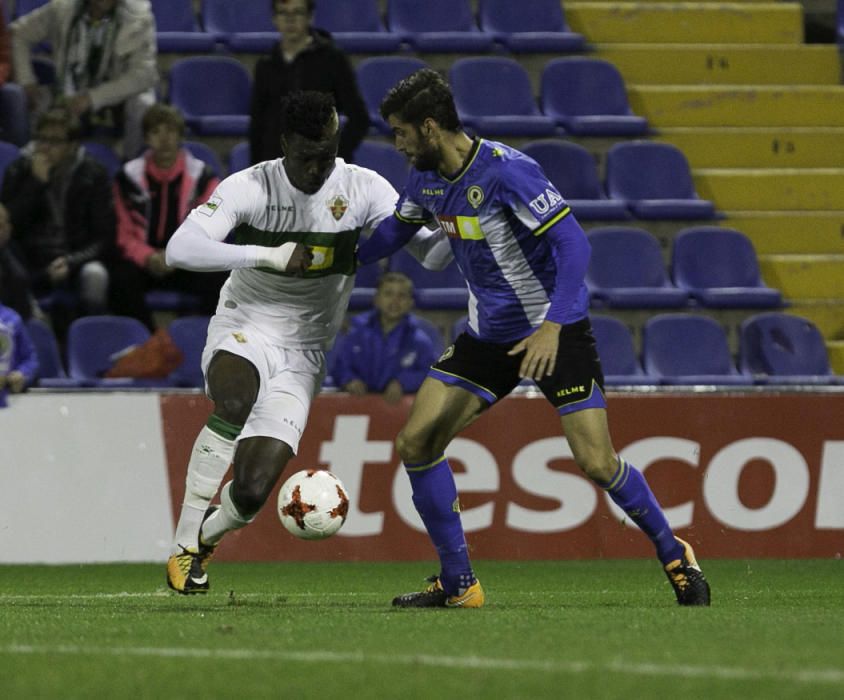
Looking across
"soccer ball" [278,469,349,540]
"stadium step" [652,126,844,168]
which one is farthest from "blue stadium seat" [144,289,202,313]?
"stadium step" [652,126,844,168]

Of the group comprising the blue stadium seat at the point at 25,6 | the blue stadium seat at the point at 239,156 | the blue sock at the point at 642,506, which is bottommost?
the blue sock at the point at 642,506

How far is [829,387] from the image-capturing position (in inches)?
444

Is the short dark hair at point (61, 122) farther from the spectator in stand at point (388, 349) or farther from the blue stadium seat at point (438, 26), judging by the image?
the blue stadium seat at point (438, 26)

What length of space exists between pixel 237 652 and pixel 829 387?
679 centimetres

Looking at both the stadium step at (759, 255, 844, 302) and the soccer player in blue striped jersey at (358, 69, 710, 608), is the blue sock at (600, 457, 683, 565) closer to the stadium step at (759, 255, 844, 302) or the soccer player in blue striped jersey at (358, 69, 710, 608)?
the soccer player in blue striped jersey at (358, 69, 710, 608)

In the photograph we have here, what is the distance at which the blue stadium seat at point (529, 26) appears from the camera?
14773mm

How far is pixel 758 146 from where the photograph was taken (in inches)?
581

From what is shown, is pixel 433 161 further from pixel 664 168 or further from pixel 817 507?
pixel 664 168

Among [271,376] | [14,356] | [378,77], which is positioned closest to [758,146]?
[378,77]

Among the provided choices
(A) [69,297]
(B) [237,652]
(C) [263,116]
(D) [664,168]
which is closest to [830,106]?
(D) [664,168]

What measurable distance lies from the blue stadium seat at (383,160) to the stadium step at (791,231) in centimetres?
278

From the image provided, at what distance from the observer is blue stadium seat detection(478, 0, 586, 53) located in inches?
582

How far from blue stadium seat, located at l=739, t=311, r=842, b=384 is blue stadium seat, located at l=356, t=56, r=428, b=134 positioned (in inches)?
131

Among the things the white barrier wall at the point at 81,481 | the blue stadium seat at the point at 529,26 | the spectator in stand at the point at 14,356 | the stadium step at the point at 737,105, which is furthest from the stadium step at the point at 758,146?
the spectator in stand at the point at 14,356
